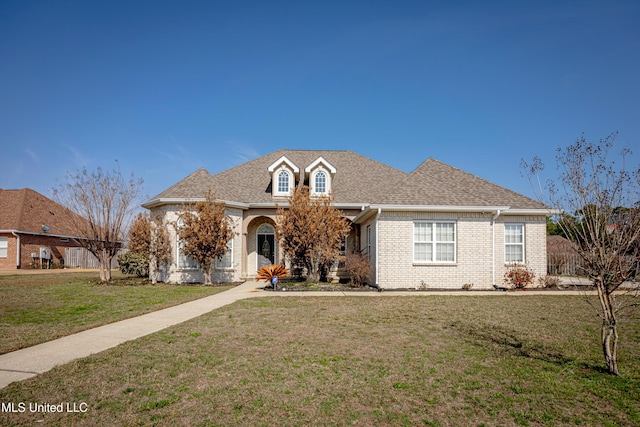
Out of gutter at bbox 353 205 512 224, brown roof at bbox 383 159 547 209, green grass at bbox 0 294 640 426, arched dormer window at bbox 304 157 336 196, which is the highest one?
arched dormer window at bbox 304 157 336 196

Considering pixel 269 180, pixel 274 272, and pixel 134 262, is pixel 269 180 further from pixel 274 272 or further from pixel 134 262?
pixel 134 262

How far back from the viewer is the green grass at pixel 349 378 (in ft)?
14.4

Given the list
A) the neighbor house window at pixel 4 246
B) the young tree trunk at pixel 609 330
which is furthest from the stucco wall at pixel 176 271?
the neighbor house window at pixel 4 246

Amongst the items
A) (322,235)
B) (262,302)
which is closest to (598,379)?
(262,302)

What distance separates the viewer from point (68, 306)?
38.8 feet

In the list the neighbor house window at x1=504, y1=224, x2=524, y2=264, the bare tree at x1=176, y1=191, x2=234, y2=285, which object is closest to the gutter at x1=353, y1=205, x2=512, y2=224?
the neighbor house window at x1=504, y1=224, x2=524, y2=264

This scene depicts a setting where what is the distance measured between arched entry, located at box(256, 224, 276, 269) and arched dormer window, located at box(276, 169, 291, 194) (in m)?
2.15

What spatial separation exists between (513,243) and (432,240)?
182 inches

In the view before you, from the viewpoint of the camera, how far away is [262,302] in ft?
41.2

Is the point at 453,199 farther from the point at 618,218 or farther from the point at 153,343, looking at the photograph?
the point at 153,343

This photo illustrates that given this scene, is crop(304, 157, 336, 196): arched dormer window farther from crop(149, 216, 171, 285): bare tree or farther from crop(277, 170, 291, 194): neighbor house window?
crop(149, 216, 171, 285): bare tree

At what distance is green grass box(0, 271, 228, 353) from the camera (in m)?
8.26

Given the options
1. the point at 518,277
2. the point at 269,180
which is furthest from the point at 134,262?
the point at 518,277

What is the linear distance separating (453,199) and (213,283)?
12.0 m
